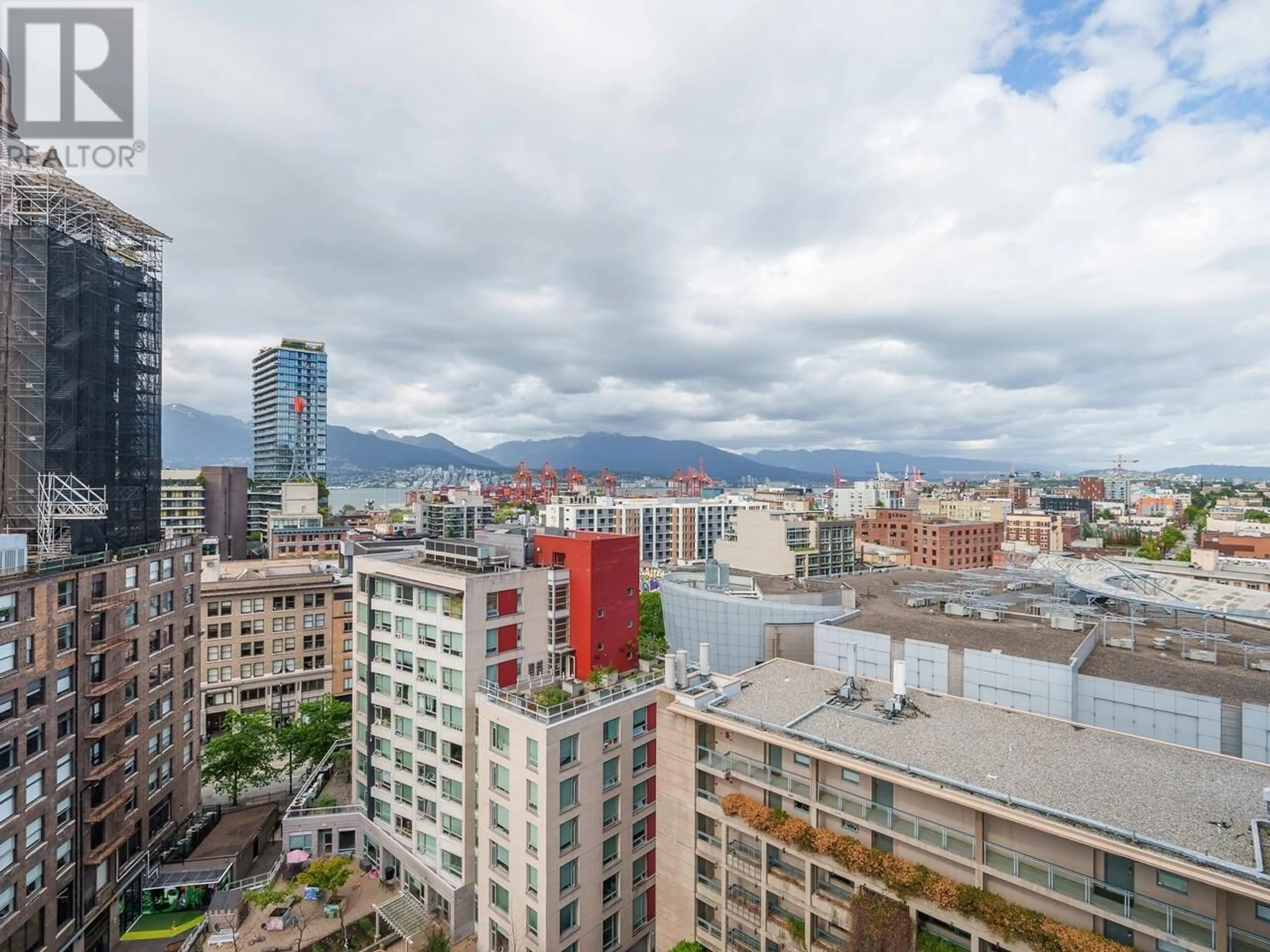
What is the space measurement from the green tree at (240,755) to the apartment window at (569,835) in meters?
33.3

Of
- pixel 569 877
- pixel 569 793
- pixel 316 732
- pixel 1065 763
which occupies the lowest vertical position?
pixel 316 732

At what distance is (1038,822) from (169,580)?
52.4 metres

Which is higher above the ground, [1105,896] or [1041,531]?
[1105,896]

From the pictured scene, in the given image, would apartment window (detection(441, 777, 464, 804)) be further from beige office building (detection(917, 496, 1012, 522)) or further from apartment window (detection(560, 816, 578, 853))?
beige office building (detection(917, 496, 1012, 522))

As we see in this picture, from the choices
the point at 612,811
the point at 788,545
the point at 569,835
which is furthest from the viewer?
the point at 788,545

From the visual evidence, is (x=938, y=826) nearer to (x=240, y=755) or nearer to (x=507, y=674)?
(x=507, y=674)

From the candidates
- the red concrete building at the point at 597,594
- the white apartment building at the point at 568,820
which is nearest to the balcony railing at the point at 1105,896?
the white apartment building at the point at 568,820

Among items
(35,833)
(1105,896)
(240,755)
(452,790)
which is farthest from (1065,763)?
(240,755)

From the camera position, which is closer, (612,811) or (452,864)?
(612,811)

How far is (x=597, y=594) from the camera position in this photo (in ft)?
139

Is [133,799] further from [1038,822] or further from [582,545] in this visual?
[1038,822]

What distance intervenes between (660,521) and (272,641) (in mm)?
96895

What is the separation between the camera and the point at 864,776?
2125 cm

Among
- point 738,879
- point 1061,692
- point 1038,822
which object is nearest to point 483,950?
point 738,879
